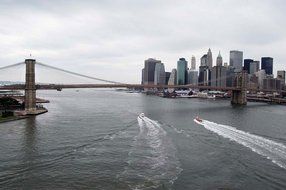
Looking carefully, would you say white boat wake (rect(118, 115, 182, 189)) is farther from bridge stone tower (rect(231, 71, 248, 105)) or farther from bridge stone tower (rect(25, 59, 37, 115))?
bridge stone tower (rect(231, 71, 248, 105))

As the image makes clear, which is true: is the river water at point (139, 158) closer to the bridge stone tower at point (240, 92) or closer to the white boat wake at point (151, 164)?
the white boat wake at point (151, 164)

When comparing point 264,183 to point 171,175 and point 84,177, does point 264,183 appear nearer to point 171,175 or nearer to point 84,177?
point 171,175

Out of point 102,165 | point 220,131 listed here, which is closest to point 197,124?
point 220,131

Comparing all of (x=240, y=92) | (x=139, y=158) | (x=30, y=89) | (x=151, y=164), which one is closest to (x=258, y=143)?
(x=139, y=158)

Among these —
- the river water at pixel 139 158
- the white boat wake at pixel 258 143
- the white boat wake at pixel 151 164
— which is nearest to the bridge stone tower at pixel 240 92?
the white boat wake at pixel 258 143

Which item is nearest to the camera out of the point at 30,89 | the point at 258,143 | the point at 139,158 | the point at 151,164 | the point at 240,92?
the point at 151,164

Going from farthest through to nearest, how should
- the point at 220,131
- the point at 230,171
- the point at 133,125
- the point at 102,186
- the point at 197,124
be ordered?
the point at 197,124 < the point at 133,125 < the point at 220,131 < the point at 230,171 < the point at 102,186

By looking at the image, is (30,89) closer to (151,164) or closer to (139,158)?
(139,158)
